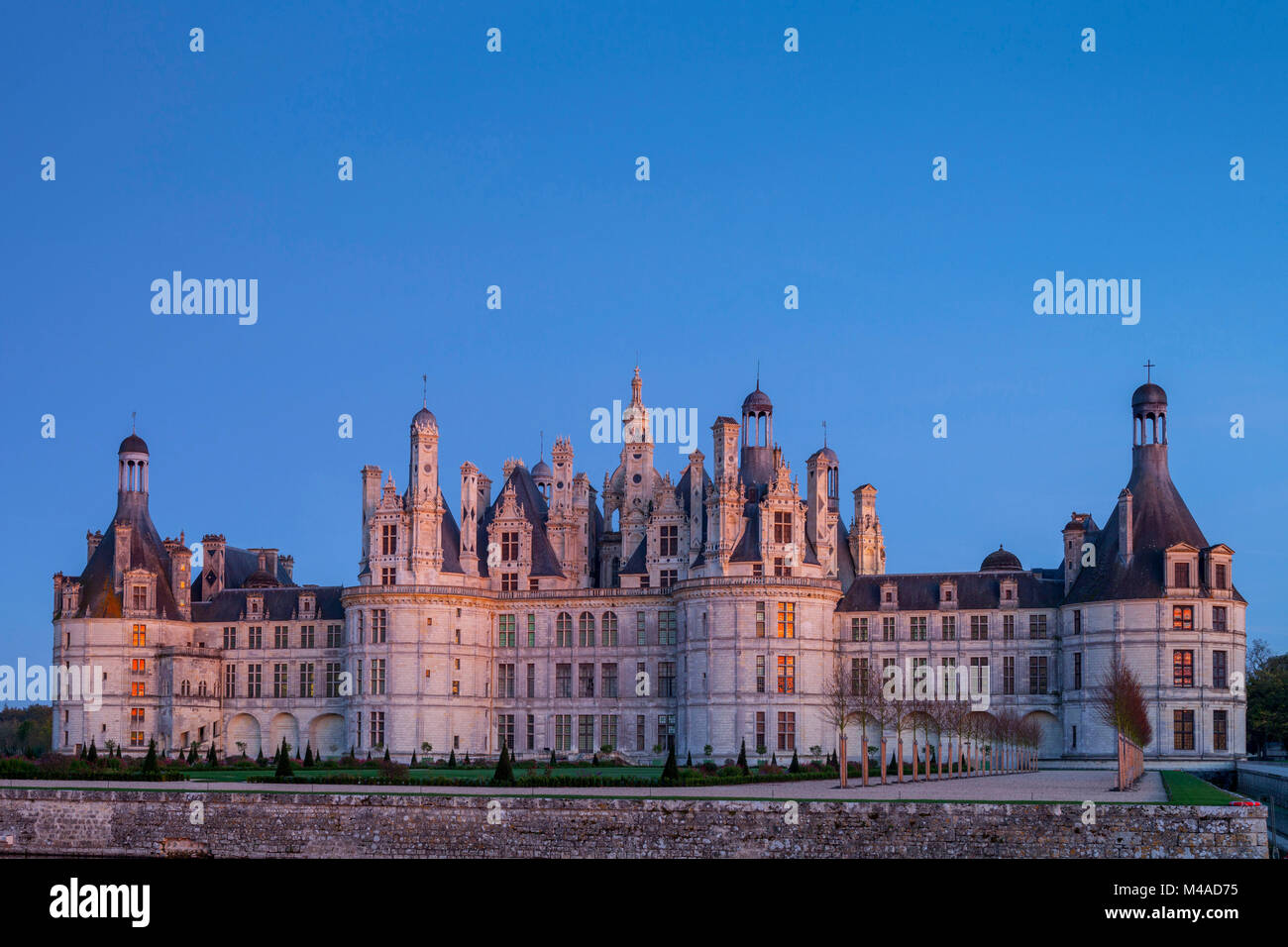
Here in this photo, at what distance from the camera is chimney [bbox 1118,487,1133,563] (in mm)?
86312

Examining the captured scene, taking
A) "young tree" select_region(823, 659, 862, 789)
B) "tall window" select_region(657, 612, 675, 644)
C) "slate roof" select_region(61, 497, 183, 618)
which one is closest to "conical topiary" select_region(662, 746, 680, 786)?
"young tree" select_region(823, 659, 862, 789)

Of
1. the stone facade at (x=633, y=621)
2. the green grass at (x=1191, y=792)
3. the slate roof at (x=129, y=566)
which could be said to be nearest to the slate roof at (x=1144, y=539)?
the stone facade at (x=633, y=621)

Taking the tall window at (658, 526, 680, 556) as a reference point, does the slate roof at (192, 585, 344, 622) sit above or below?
below

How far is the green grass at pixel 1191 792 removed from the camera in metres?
53.0

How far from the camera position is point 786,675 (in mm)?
88500

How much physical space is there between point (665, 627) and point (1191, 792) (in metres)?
39.6

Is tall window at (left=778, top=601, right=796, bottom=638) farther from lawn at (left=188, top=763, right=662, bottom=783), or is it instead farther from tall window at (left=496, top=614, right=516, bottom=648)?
tall window at (left=496, top=614, right=516, bottom=648)

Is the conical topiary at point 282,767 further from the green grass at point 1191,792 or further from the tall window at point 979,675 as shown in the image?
the tall window at point 979,675

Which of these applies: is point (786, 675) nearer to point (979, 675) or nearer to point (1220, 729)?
point (979, 675)

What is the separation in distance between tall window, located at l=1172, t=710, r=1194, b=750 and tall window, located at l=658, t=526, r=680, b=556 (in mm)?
27161

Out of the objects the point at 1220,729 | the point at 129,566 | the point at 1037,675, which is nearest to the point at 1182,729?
the point at 1220,729
